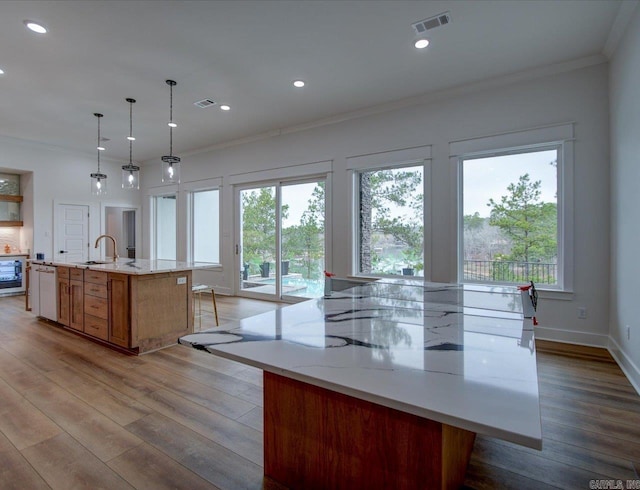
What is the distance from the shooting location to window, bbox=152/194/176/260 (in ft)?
26.8

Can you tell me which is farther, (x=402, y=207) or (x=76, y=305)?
(x=402, y=207)

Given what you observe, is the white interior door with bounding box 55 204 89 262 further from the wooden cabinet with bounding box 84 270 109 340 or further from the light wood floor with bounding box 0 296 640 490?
the light wood floor with bounding box 0 296 640 490

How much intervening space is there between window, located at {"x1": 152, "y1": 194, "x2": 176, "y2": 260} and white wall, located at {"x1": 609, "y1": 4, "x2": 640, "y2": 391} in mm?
8068

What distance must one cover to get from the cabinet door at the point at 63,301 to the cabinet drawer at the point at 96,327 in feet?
1.68

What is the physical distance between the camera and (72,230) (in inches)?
291

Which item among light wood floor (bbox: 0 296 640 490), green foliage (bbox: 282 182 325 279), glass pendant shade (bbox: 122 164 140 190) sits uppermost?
glass pendant shade (bbox: 122 164 140 190)

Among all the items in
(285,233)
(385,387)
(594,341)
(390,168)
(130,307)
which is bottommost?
(594,341)

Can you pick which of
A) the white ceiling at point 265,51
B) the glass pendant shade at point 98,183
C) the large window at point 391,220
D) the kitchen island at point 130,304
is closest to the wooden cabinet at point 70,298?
the kitchen island at point 130,304

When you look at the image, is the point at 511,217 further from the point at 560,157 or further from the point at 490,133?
the point at 490,133

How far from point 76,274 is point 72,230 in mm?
4247

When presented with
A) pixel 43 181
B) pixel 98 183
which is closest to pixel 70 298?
pixel 98 183

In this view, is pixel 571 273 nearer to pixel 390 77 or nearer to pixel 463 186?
pixel 463 186

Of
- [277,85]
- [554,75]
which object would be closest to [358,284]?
[277,85]

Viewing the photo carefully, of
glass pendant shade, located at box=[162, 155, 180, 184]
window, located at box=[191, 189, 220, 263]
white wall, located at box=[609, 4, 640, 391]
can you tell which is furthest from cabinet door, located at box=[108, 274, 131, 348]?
white wall, located at box=[609, 4, 640, 391]
